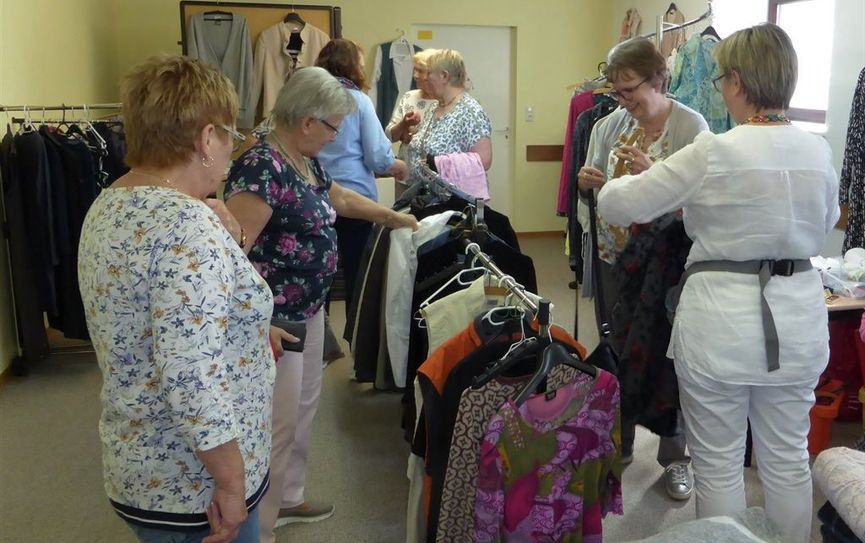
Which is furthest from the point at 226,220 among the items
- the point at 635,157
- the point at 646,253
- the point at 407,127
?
the point at 407,127

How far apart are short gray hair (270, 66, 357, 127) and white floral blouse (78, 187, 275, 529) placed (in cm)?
83

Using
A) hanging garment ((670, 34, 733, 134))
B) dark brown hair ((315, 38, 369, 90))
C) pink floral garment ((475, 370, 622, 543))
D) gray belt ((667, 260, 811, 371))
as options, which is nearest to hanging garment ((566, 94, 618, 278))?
hanging garment ((670, 34, 733, 134))

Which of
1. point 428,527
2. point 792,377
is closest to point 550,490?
point 428,527

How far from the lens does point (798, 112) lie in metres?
4.71

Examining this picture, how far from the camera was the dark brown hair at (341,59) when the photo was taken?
345 cm

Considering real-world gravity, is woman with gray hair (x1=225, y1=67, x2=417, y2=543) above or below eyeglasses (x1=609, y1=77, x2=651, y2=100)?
below

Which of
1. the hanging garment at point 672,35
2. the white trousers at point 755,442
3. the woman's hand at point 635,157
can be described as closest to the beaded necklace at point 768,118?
the woman's hand at point 635,157

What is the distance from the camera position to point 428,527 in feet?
5.91

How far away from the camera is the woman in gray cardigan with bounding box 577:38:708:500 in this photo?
228cm

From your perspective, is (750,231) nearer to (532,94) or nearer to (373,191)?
(373,191)

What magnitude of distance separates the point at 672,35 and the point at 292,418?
14.9ft

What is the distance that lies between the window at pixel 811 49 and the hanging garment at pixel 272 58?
3.22 m

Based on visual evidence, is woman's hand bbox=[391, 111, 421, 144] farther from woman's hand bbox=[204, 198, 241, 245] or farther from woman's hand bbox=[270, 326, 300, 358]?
woman's hand bbox=[204, 198, 241, 245]

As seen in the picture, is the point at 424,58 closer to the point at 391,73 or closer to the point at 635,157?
the point at 635,157
